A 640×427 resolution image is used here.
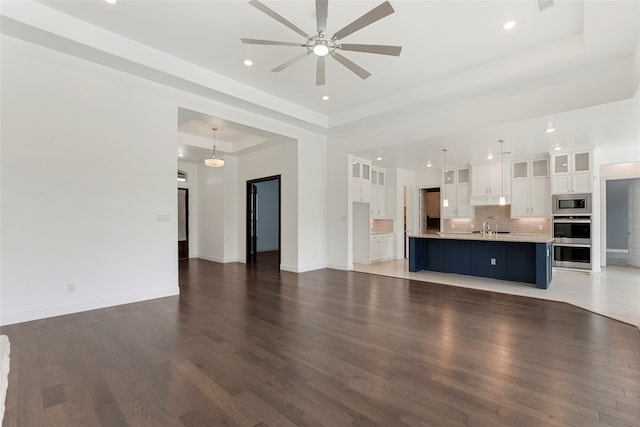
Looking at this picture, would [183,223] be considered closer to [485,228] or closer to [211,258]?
[211,258]

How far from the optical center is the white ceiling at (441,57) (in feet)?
11.0

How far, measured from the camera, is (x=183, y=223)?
30.3 ft

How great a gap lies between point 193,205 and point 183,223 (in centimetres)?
64

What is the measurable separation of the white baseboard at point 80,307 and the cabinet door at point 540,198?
840 centimetres

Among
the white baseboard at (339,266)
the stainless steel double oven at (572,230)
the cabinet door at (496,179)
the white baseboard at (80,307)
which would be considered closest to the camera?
the white baseboard at (80,307)

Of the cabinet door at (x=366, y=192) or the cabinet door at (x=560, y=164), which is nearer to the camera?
the cabinet door at (x=560, y=164)

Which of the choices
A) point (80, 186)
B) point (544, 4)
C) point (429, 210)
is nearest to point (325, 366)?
point (80, 186)

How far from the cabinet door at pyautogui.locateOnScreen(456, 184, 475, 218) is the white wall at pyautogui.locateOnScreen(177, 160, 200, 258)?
26.2 ft

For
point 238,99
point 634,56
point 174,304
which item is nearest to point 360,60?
point 238,99

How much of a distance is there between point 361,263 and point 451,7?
6.16 meters

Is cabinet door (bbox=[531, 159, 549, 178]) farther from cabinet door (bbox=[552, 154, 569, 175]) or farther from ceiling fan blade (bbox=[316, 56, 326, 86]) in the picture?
ceiling fan blade (bbox=[316, 56, 326, 86])

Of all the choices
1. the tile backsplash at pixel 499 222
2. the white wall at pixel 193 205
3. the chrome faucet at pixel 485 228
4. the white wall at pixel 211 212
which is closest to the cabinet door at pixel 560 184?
the tile backsplash at pixel 499 222

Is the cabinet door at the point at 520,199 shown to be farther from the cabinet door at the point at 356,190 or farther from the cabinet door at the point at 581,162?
the cabinet door at the point at 356,190

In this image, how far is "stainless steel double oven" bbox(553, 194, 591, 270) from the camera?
22.6 feet
